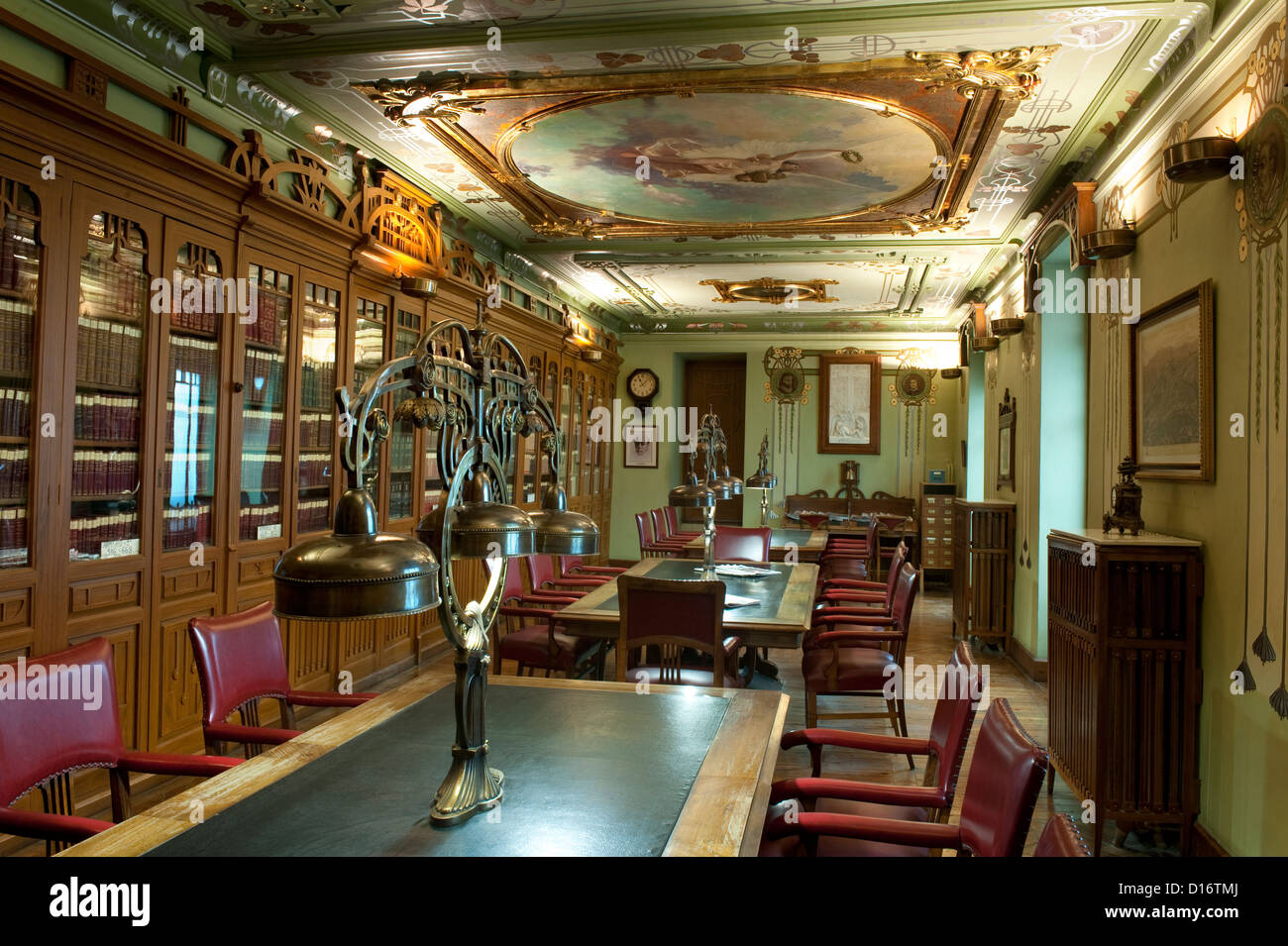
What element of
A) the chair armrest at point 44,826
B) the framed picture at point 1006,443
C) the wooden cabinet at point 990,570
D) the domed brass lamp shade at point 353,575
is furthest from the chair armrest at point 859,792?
the framed picture at point 1006,443

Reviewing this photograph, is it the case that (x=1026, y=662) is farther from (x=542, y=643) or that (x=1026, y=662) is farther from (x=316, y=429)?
(x=316, y=429)

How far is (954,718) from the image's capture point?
82.7 inches

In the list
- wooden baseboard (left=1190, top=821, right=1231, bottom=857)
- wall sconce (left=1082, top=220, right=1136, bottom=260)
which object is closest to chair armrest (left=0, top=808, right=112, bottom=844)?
wooden baseboard (left=1190, top=821, right=1231, bottom=857)

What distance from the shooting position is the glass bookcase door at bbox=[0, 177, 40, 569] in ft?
9.43

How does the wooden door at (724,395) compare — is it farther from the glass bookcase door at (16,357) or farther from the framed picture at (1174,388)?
the glass bookcase door at (16,357)

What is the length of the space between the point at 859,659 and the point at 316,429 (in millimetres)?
3161

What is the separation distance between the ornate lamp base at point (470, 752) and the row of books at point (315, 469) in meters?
3.41

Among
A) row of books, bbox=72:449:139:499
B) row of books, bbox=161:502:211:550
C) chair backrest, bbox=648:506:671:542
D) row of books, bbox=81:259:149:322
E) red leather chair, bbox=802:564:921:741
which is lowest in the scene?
red leather chair, bbox=802:564:921:741

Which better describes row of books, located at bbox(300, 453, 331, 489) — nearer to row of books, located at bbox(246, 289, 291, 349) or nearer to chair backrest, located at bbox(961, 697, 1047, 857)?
row of books, located at bbox(246, 289, 291, 349)

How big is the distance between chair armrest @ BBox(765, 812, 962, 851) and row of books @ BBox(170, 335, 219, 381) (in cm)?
318

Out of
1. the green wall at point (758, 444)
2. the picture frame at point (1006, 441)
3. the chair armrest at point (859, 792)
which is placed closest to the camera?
the chair armrest at point (859, 792)

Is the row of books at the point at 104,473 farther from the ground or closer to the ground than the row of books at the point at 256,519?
farther from the ground

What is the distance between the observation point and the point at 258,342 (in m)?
4.19

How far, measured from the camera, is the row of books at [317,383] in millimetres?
4609
